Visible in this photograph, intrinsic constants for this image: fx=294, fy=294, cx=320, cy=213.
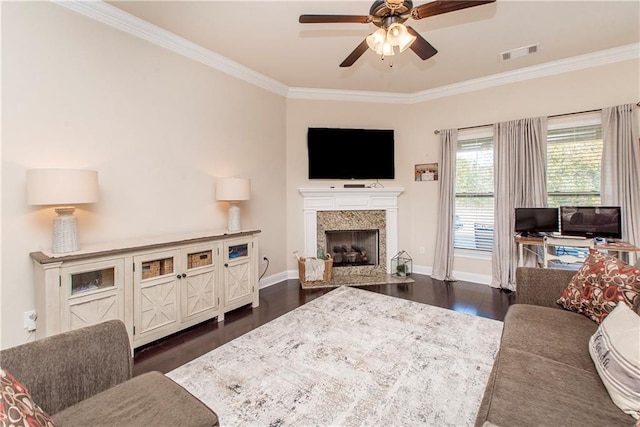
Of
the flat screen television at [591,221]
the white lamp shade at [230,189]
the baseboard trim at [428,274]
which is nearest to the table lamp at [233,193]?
the white lamp shade at [230,189]

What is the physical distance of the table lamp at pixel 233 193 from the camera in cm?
329

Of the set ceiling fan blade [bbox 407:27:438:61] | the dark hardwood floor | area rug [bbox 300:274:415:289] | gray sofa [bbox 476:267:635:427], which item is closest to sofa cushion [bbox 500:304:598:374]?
gray sofa [bbox 476:267:635:427]

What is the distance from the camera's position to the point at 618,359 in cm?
121

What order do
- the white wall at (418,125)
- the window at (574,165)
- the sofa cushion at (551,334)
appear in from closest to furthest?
the sofa cushion at (551,334), the window at (574,165), the white wall at (418,125)

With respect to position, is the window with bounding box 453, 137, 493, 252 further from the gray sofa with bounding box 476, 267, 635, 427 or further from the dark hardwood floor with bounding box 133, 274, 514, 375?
the gray sofa with bounding box 476, 267, 635, 427

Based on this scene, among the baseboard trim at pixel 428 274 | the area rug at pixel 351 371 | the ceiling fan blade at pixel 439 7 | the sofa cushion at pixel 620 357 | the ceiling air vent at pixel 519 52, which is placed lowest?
the area rug at pixel 351 371

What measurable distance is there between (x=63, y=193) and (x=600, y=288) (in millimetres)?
3589

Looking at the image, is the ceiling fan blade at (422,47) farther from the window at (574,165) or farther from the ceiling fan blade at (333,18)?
the window at (574,165)

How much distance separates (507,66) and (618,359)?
372cm

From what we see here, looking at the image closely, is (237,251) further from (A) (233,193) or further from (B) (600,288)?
(B) (600,288)

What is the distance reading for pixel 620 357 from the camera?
120cm

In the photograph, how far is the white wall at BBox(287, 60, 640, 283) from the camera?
3.94 m

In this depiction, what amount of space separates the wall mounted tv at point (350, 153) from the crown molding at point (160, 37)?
3.65ft

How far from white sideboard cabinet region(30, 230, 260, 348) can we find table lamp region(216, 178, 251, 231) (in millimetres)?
258
